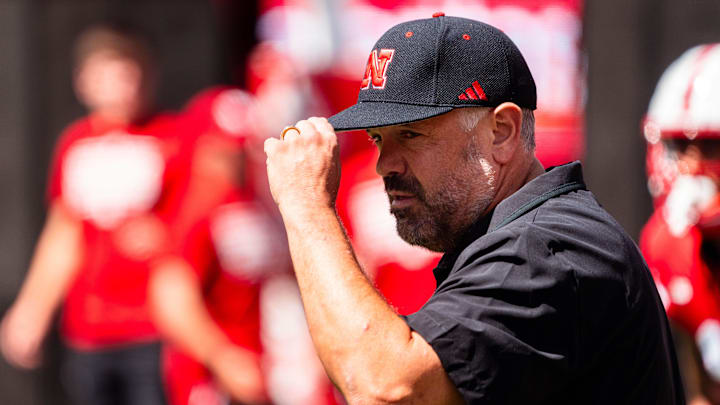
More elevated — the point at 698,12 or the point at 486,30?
the point at 486,30

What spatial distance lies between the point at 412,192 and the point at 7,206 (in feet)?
17.6

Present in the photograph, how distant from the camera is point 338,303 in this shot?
6.76ft

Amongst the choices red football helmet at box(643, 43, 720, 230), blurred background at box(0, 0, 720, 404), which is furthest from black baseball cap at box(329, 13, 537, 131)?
blurred background at box(0, 0, 720, 404)

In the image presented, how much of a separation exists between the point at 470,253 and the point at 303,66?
4815 mm

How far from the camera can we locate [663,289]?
388 centimetres

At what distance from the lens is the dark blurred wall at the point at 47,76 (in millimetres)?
7059

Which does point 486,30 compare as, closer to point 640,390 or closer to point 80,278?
point 640,390

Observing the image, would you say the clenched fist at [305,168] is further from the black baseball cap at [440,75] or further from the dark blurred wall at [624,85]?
the dark blurred wall at [624,85]

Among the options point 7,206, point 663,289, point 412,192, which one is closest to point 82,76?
point 7,206

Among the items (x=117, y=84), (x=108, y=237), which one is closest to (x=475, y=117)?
(x=108, y=237)

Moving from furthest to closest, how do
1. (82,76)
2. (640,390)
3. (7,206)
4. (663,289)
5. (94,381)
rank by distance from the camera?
(7,206) < (82,76) < (94,381) < (663,289) < (640,390)

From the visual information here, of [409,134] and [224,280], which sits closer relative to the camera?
[409,134]

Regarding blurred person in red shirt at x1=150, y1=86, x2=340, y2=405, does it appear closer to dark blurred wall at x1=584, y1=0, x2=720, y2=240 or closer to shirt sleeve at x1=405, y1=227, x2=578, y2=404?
dark blurred wall at x1=584, y1=0, x2=720, y2=240

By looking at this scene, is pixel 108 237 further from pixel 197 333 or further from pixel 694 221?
pixel 694 221
